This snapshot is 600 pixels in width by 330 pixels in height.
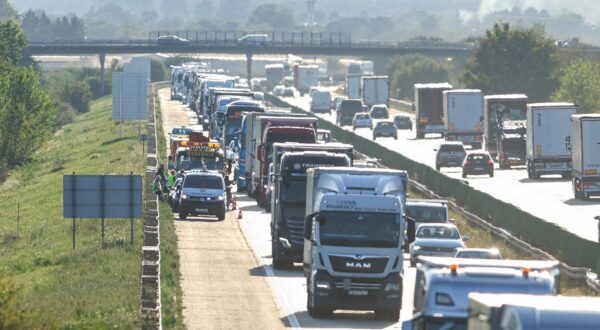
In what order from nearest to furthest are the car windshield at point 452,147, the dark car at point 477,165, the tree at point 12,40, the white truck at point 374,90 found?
1. the dark car at point 477,165
2. the car windshield at point 452,147
3. the tree at point 12,40
4. the white truck at point 374,90

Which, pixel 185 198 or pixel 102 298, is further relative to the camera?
pixel 185 198

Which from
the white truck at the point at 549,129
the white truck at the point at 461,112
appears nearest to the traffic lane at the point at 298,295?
the white truck at the point at 549,129

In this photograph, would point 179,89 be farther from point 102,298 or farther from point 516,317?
point 516,317

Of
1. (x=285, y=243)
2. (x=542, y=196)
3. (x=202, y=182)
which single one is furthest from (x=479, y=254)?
(x=542, y=196)

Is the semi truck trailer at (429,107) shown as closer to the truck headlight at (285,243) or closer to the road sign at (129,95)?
the road sign at (129,95)

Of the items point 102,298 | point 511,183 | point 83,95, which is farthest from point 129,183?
point 83,95

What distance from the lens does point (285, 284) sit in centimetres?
3956

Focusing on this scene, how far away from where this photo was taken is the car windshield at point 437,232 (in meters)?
44.3

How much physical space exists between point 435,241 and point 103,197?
962cm

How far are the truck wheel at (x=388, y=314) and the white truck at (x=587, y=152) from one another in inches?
1362

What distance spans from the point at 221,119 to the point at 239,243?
39842mm

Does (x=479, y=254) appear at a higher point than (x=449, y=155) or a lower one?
higher

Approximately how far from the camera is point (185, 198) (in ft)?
191

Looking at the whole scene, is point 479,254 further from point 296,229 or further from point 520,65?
point 520,65
